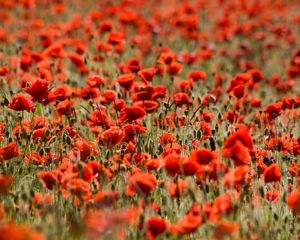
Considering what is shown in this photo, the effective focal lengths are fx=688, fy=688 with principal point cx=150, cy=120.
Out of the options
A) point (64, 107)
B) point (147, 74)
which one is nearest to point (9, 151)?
point (64, 107)

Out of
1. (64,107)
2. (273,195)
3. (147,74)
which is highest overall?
(147,74)

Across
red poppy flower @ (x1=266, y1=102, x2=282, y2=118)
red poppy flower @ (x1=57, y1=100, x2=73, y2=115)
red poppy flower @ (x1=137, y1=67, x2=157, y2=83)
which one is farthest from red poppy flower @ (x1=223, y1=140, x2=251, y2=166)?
red poppy flower @ (x1=137, y1=67, x2=157, y2=83)

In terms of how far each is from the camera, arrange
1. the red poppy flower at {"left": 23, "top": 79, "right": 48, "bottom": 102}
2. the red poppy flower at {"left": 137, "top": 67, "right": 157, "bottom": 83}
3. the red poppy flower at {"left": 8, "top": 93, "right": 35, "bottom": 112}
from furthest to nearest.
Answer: the red poppy flower at {"left": 137, "top": 67, "right": 157, "bottom": 83}
the red poppy flower at {"left": 23, "top": 79, "right": 48, "bottom": 102}
the red poppy flower at {"left": 8, "top": 93, "right": 35, "bottom": 112}

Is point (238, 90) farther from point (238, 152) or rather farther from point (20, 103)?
point (238, 152)

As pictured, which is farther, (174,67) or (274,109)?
(174,67)

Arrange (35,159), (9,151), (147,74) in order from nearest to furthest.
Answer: (9,151), (35,159), (147,74)

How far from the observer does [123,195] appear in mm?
2904

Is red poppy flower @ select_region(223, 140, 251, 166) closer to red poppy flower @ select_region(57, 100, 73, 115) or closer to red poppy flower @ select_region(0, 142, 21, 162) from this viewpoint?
red poppy flower @ select_region(0, 142, 21, 162)

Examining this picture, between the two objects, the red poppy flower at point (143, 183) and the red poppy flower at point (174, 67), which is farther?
the red poppy flower at point (174, 67)

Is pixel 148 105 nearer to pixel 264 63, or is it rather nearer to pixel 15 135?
pixel 15 135

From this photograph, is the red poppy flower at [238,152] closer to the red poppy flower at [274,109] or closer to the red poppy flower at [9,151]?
the red poppy flower at [9,151]

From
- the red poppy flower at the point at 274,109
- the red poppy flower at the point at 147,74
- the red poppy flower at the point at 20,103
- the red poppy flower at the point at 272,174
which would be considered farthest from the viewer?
the red poppy flower at the point at 147,74

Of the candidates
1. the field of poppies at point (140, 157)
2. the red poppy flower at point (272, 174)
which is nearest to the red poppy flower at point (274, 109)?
the field of poppies at point (140, 157)

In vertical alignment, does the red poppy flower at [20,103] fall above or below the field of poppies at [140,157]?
above
